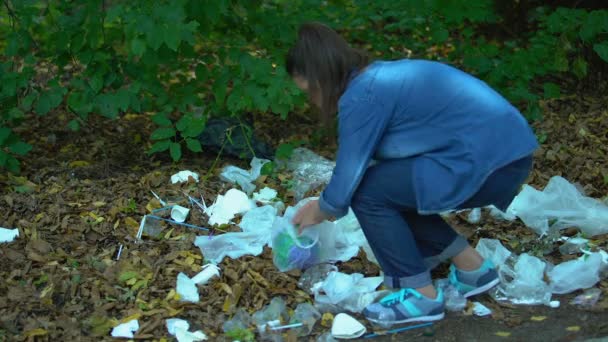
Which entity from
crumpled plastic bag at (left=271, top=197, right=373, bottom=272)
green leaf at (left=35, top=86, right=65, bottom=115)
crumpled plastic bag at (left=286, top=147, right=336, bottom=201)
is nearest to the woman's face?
crumpled plastic bag at (left=271, top=197, right=373, bottom=272)

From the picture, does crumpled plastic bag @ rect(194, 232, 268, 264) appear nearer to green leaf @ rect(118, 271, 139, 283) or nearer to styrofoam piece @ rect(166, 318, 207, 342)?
green leaf @ rect(118, 271, 139, 283)

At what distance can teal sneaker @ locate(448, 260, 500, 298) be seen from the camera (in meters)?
3.25

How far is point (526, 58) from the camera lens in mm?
5246

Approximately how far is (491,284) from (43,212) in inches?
92.4

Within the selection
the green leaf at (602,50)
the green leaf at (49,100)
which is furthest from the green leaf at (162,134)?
the green leaf at (602,50)

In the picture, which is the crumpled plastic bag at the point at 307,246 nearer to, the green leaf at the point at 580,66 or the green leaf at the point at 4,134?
the green leaf at the point at 4,134

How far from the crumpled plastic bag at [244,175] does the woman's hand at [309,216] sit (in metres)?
1.23

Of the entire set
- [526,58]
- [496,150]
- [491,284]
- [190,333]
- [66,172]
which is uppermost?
[496,150]

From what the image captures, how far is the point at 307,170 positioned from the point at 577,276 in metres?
1.85

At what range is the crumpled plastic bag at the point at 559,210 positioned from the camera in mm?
3789

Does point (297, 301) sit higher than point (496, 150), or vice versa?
point (496, 150)

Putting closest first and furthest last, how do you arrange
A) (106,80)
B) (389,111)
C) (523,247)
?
1. (389,111)
2. (523,247)
3. (106,80)

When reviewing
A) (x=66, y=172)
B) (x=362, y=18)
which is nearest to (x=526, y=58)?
(x=362, y=18)

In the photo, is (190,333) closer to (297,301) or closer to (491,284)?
(297,301)
